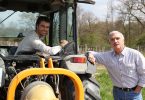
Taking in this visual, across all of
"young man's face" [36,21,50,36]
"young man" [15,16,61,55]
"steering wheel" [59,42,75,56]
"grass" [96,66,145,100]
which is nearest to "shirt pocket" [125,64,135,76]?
"steering wheel" [59,42,75,56]

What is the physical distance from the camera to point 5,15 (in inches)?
242

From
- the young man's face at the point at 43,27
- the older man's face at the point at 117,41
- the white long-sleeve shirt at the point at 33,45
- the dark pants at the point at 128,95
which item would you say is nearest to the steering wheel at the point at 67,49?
the white long-sleeve shirt at the point at 33,45

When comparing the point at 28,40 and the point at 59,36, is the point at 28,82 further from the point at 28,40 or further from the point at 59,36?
the point at 59,36

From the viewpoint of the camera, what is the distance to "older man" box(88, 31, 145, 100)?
5.64 meters

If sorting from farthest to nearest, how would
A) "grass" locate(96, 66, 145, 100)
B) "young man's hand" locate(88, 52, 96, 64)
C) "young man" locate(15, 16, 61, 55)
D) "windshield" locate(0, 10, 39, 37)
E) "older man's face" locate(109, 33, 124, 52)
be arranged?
"grass" locate(96, 66, 145, 100) → "windshield" locate(0, 10, 39, 37) → "older man's face" locate(109, 33, 124, 52) → "young man's hand" locate(88, 52, 96, 64) → "young man" locate(15, 16, 61, 55)

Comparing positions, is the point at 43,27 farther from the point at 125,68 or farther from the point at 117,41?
the point at 125,68

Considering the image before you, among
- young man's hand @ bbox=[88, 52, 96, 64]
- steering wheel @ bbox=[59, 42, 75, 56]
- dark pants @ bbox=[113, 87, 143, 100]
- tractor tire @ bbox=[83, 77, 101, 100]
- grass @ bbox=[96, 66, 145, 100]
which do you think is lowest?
grass @ bbox=[96, 66, 145, 100]

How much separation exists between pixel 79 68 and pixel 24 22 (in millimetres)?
1486

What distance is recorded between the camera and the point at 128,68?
569 centimetres

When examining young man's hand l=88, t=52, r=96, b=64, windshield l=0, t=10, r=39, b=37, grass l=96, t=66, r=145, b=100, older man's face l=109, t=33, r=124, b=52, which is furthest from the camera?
grass l=96, t=66, r=145, b=100

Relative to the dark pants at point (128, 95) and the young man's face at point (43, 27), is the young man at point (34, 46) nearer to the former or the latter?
the young man's face at point (43, 27)

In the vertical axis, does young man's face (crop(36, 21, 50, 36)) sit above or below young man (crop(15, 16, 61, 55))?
above

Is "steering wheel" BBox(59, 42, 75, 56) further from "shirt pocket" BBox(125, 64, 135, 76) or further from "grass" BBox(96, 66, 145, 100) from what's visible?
"grass" BBox(96, 66, 145, 100)

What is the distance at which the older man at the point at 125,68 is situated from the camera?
18.5 feet
